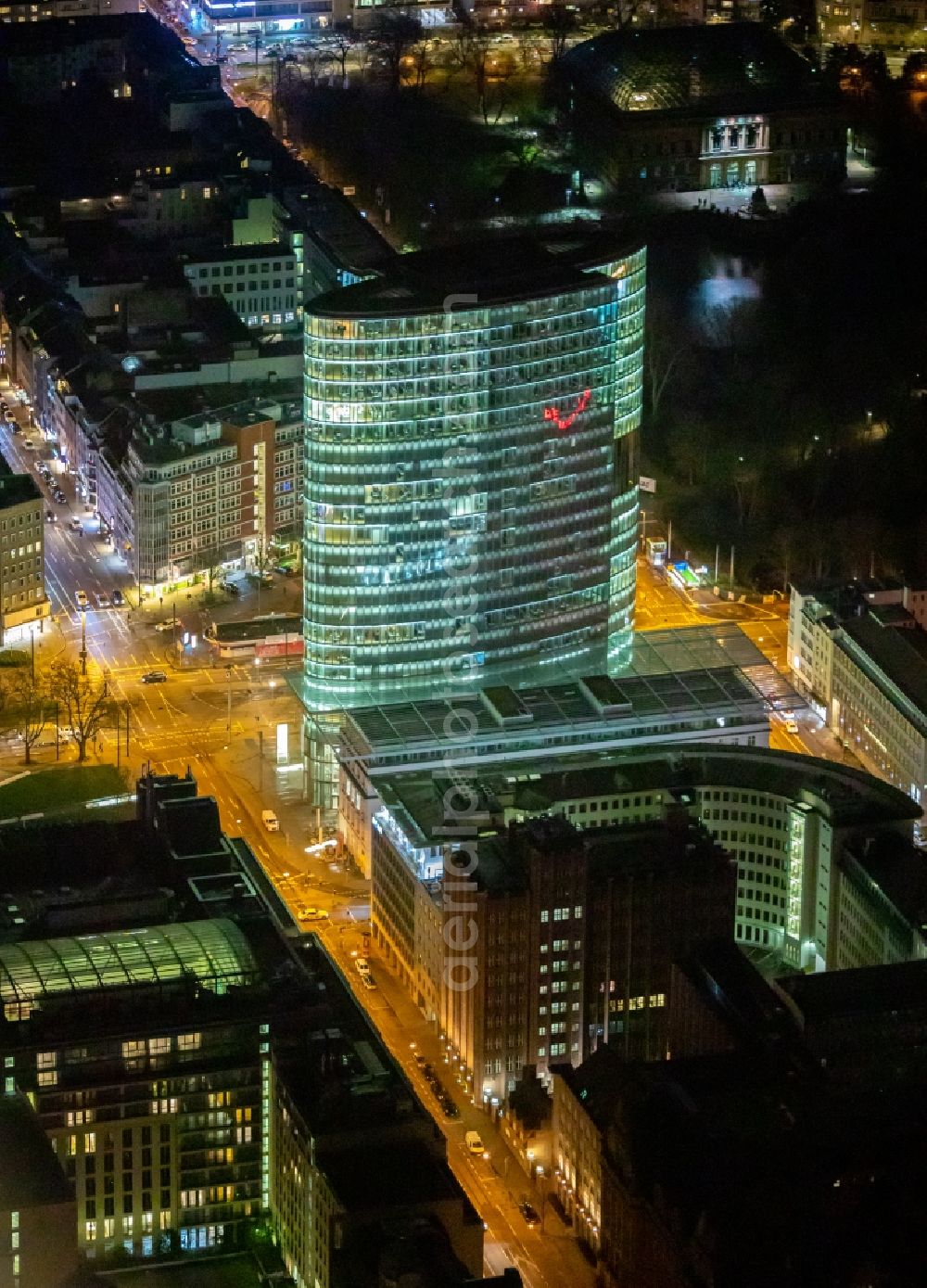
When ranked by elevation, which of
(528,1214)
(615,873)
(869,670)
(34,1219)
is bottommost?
(528,1214)

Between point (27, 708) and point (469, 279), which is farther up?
point (469, 279)

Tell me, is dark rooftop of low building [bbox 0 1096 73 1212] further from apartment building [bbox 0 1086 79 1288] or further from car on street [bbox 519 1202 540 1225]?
car on street [bbox 519 1202 540 1225]

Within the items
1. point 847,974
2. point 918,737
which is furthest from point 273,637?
point 847,974

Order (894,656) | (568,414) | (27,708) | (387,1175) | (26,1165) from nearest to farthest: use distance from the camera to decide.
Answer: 1. (26,1165)
2. (387,1175)
3. (568,414)
4. (894,656)
5. (27,708)

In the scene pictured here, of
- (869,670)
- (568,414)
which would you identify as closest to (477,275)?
(568,414)

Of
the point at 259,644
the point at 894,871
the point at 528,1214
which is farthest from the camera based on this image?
the point at 259,644

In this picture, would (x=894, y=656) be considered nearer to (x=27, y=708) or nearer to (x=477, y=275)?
(x=477, y=275)

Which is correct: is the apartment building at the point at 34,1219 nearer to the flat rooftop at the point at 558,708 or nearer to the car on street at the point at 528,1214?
the car on street at the point at 528,1214

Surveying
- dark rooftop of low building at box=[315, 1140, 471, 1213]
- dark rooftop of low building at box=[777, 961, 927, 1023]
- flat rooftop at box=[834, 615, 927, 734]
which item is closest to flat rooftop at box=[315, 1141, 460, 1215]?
dark rooftop of low building at box=[315, 1140, 471, 1213]
